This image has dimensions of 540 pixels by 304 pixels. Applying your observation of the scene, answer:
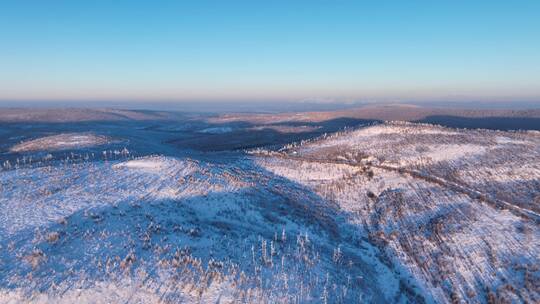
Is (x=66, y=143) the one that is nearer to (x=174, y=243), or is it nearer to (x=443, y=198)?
(x=174, y=243)

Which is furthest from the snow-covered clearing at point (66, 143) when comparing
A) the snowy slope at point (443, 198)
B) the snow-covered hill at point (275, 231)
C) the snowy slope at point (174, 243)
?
the snowy slope at point (443, 198)

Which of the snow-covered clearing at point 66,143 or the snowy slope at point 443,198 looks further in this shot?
the snow-covered clearing at point 66,143

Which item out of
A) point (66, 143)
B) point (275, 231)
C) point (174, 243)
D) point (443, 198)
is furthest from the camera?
point (66, 143)

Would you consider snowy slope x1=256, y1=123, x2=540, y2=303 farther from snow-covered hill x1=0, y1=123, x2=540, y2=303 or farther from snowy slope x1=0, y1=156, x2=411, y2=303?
snowy slope x1=0, y1=156, x2=411, y2=303

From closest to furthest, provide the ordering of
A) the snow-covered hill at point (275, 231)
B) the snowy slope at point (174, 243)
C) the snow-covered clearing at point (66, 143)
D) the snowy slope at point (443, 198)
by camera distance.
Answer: the snowy slope at point (174, 243) → the snow-covered hill at point (275, 231) → the snowy slope at point (443, 198) → the snow-covered clearing at point (66, 143)

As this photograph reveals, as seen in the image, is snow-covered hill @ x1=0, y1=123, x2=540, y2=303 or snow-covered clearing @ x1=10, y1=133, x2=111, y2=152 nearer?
snow-covered hill @ x1=0, y1=123, x2=540, y2=303

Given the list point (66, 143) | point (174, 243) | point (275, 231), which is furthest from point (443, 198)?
point (66, 143)

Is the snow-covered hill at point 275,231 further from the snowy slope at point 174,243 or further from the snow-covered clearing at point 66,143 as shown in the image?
the snow-covered clearing at point 66,143

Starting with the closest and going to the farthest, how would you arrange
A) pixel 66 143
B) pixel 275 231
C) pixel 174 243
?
pixel 174 243
pixel 275 231
pixel 66 143

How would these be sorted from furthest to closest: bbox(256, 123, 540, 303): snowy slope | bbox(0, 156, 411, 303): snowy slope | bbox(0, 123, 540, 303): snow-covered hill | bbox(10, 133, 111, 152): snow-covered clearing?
bbox(10, 133, 111, 152): snow-covered clearing, bbox(256, 123, 540, 303): snowy slope, bbox(0, 123, 540, 303): snow-covered hill, bbox(0, 156, 411, 303): snowy slope

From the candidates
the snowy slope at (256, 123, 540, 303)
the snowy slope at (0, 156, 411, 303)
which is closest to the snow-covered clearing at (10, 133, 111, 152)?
the snowy slope at (0, 156, 411, 303)

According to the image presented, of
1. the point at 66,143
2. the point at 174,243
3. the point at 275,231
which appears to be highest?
the point at 174,243

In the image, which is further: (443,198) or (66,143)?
(66,143)
